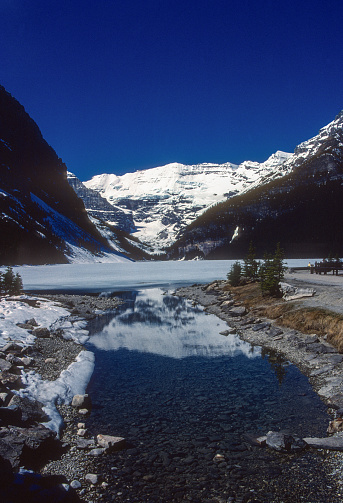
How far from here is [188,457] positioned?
31.1 ft

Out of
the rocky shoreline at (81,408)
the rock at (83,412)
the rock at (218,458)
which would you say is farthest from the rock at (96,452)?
the rock at (218,458)

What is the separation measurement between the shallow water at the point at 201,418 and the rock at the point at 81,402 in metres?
0.34

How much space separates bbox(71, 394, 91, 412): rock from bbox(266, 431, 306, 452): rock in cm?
694

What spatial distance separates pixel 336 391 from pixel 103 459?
32.8 ft

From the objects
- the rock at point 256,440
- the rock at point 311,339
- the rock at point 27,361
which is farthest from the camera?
the rock at point 311,339

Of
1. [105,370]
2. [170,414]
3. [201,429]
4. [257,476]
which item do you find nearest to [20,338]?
[105,370]

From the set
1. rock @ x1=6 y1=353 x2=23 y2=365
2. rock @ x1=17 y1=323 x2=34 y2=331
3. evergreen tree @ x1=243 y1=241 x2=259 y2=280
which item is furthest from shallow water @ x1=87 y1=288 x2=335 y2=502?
evergreen tree @ x1=243 y1=241 x2=259 y2=280

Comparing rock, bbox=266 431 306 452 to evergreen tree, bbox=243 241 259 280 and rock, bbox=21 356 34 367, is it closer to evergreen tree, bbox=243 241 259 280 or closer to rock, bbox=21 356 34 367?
rock, bbox=21 356 34 367

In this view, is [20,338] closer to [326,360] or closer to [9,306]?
[9,306]

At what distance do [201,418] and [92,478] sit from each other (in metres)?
4.81

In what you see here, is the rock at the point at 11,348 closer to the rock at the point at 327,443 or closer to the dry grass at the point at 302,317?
the rock at the point at 327,443

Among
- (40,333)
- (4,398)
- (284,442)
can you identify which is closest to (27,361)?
(4,398)

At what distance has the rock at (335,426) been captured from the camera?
34.9 feet

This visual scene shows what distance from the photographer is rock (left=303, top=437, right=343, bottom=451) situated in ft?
31.7
